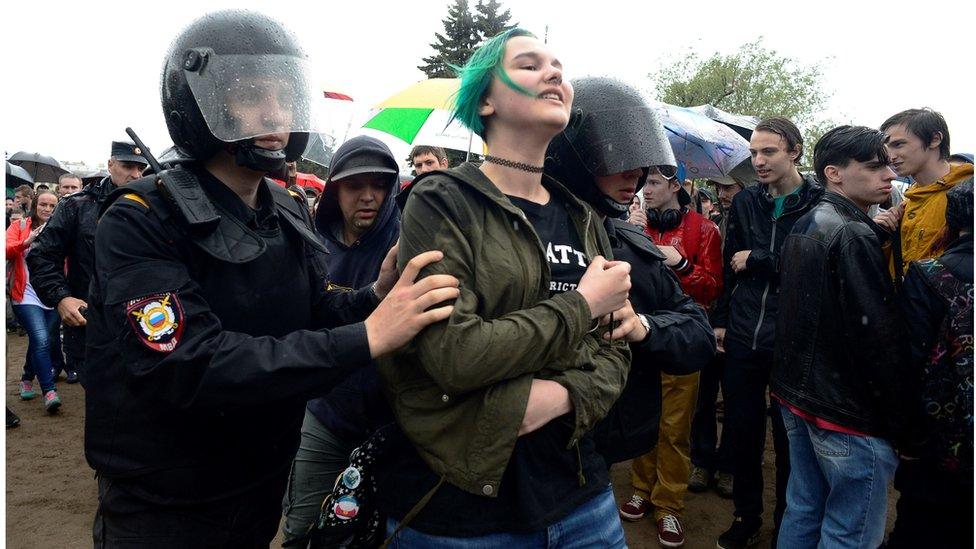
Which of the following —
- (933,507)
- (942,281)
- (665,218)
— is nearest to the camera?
(942,281)

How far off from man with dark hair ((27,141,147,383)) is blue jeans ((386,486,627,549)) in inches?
141

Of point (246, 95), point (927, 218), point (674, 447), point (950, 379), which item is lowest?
point (674, 447)

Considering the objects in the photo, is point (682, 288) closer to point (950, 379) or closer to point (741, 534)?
point (741, 534)

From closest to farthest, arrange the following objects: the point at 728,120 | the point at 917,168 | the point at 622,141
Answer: the point at 622,141, the point at 917,168, the point at 728,120

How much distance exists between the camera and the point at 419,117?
5.08 metres

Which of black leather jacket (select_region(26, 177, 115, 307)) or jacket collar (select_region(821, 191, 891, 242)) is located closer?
jacket collar (select_region(821, 191, 891, 242))

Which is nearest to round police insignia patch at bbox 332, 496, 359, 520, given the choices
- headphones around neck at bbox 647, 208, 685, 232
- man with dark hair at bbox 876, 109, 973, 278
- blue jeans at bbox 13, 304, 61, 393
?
man with dark hair at bbox 876, 109, 973, 278

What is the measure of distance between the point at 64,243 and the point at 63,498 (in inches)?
67.8

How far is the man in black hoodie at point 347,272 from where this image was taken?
2.36 metres

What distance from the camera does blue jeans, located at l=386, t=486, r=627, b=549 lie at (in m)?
1.48

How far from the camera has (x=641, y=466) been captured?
3953mm

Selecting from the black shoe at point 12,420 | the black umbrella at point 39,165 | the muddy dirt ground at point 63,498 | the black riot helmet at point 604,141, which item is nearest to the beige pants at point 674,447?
the muddy dirt ground at point 63,498

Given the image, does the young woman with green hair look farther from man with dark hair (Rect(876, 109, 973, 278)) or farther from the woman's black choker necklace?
man with dark hair (Rect(876, 109, 973, 278))

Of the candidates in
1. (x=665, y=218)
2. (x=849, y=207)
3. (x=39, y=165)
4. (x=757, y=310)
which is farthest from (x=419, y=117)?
(x=39, y=165)
